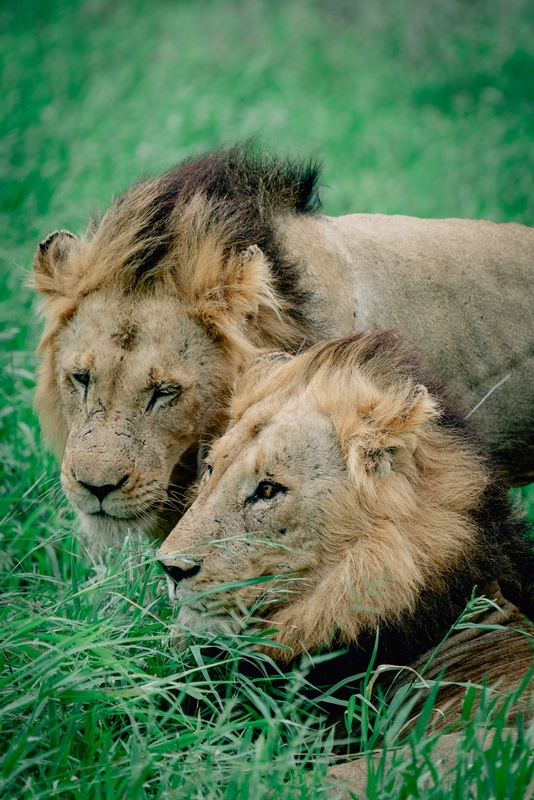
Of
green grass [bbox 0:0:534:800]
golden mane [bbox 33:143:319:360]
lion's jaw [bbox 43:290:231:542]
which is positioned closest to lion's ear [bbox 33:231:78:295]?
golden mane [bbox 33:143:319:360]

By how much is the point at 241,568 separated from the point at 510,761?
96 cm

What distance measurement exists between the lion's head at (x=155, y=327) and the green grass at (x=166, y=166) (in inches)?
12.4

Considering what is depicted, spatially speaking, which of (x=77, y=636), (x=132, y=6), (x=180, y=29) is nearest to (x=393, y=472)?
(x=77, y=636)

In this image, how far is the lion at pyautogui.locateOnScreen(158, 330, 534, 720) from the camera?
272cm

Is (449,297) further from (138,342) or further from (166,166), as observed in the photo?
(166,166)

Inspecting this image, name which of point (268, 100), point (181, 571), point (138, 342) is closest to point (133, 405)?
point (138, 342)

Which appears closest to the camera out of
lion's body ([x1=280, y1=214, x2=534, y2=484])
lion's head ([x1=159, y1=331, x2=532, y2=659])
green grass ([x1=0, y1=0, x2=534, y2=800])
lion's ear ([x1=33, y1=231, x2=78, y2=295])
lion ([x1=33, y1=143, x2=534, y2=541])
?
green grass ([x1=0, y1=0, x2=534, y2=800])

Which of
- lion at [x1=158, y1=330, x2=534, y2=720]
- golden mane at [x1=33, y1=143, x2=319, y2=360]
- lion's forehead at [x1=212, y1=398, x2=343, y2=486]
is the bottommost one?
lion at [x1=158, y1=330, x2=534, y2=720]

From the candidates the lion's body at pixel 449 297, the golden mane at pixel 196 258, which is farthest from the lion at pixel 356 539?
the lion's body at pixel 449 297

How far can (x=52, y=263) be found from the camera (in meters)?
3.68

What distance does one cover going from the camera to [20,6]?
12.8m

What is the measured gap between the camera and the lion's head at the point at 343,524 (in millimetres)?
2715

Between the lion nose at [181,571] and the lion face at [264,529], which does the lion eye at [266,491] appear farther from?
the lion nose at [181,571]

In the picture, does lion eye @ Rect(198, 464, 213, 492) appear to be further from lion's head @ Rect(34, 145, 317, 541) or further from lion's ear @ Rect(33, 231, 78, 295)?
lion's ear @ Rect(33, 231, 78, 295)
